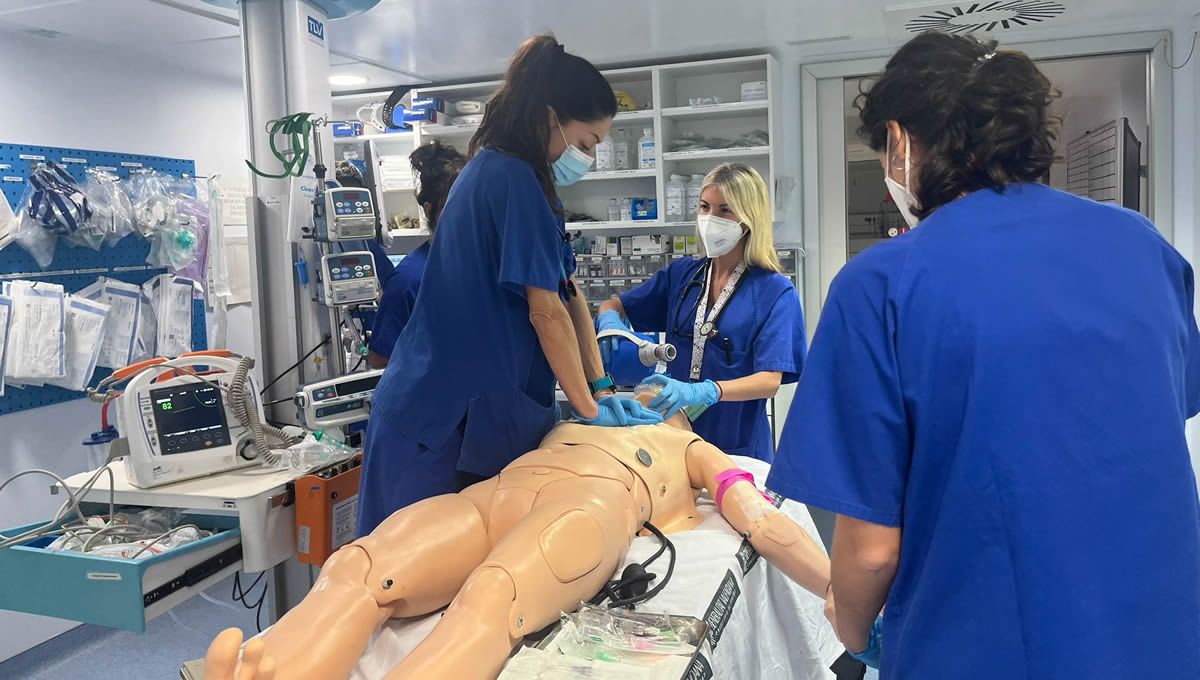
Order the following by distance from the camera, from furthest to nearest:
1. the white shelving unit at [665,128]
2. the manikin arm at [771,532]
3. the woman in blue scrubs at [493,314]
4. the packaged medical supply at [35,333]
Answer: the white shelving unit at [665,128] < the packaged medical supply at [35,333] < the woman in blue scrubs at [493,314] < the manikin arm at [771,532]

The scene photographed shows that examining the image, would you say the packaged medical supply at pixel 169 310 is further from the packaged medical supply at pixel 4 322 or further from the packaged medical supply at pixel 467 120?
the packaged medical supply at pixel 467 120

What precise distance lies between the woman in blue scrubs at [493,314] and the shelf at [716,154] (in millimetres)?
2314

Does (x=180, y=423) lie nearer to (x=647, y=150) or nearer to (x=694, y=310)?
(x=694, y=310)

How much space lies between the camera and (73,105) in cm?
369

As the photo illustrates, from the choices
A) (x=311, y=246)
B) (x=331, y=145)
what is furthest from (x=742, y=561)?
(x=331, y=145)

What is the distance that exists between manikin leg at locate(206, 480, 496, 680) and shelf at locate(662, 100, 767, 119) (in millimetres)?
2924

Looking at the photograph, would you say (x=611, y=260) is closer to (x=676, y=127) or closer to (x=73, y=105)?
(x=676, y=127)

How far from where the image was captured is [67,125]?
3654 mm

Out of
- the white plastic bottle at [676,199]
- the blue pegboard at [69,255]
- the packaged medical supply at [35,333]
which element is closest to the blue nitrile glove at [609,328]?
the white plastic bottle at [676,199]

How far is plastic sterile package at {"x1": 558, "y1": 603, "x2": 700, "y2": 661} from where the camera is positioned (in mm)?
1372

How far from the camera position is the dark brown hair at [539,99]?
1929 mm

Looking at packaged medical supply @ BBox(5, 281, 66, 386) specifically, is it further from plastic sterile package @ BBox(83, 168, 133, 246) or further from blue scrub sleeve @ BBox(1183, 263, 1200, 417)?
blue scrub sleeve @ BBox(1183, 263, 1200, 417)

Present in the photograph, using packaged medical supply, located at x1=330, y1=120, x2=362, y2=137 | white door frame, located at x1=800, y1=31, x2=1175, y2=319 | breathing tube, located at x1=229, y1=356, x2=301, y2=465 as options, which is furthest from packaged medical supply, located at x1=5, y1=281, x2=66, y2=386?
white door frame, located at x1=800, y1=31, x2=1175, y2=319

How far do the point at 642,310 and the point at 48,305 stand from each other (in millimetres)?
2316
